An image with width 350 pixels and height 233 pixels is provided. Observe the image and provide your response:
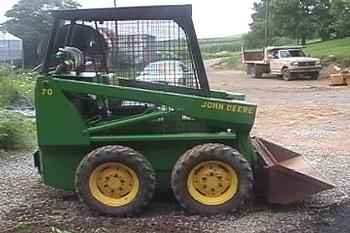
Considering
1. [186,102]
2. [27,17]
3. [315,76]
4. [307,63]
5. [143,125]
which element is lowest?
[315,76]

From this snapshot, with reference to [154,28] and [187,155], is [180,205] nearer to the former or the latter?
[187,155]

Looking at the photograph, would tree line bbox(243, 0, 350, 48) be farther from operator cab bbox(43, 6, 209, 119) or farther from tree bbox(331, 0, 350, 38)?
operator cab bbox(43, 6, 209, 119)

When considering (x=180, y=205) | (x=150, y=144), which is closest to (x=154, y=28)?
(x=150, y=144)

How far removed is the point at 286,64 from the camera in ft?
118

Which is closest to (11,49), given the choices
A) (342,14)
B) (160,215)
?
(342,14)

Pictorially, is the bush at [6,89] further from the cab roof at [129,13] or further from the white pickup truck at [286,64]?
the white pickup truck at [286,64]

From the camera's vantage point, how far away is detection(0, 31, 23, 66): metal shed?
Answer: 3381 centimetres

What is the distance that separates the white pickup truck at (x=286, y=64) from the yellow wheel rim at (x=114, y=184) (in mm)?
29750

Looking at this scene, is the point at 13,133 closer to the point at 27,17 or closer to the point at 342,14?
the point at 27,17

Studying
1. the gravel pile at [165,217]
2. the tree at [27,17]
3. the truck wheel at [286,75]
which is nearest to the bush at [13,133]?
the gravel pile at [165,217]

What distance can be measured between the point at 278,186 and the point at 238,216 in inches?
21.6

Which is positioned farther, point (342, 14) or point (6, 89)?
point (342, 14)

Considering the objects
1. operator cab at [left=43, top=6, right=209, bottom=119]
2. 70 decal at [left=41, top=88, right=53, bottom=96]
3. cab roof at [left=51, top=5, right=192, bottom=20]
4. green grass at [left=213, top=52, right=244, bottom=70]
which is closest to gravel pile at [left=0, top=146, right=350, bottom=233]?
operator cab at [left=43, top=6, right=209, bottom=119]

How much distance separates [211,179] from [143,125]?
97cm
